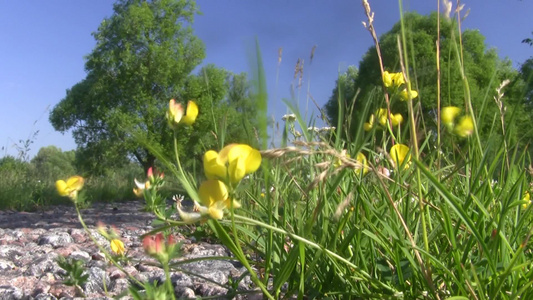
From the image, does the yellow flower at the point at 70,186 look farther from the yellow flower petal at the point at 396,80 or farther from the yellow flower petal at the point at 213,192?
the yellow flower petal at the point at 396,80

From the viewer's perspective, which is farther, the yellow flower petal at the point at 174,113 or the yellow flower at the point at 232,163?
the yellow flower petal at the point at 174,113

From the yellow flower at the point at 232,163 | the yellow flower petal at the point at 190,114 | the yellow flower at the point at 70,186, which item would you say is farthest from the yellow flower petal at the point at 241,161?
the yellow flower at the point at 70,186

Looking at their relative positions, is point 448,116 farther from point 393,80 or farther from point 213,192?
point 393,80

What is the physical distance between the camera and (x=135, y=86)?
64.4ft

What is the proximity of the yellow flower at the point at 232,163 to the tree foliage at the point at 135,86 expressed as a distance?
18269mm

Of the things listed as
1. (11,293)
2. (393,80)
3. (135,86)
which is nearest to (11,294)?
(11,293)

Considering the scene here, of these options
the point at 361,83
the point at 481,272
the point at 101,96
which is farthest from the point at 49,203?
the point at 101,96

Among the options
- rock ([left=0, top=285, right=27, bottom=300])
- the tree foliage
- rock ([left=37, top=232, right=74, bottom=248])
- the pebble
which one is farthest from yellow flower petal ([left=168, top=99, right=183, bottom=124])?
the tree foliage

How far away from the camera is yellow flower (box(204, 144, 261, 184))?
67 centimetres

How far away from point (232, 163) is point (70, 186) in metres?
0.73

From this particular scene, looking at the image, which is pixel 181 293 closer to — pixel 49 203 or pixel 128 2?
pixel 49 203

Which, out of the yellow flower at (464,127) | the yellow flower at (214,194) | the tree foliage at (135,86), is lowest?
the yellow flower at (214,194)

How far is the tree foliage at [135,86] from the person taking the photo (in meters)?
19.4

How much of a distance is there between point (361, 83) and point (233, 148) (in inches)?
558
